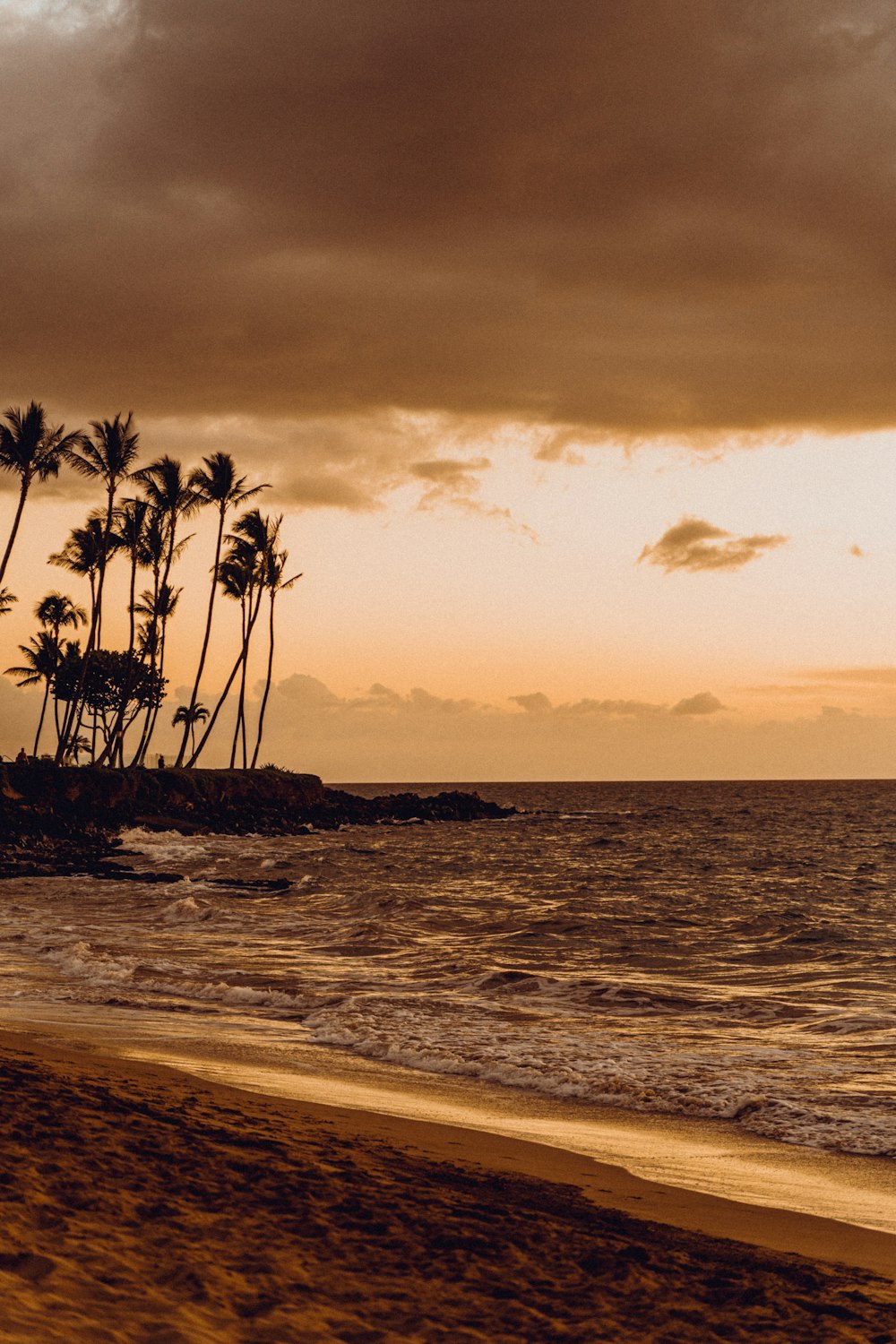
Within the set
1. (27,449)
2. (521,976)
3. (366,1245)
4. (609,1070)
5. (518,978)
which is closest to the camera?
(366,1245)

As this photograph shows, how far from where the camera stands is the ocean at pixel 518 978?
36.8 ft

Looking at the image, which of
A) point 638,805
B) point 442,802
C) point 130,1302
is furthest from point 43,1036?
point 638,805

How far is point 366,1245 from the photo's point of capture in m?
5.85

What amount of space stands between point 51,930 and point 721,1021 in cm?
1350

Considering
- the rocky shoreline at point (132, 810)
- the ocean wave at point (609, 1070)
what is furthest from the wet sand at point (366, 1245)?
the rocky shoreline at point (132, 810)

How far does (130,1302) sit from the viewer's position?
4836 millimetres

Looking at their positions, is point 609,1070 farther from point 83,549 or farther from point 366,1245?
point 83,549

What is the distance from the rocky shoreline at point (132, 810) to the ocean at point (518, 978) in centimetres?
405

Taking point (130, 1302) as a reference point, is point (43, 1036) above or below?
below

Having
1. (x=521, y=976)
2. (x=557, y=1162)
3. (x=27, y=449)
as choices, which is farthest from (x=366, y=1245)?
(x=27, y=449)

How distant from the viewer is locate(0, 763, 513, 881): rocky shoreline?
41562 mm

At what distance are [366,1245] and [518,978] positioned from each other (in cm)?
1164

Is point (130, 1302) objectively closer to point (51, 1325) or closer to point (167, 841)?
point (51, 1325)

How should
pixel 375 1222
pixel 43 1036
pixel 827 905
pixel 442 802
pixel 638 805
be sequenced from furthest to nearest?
pixel 638 805 → pixel 442 802 → pixel 827 905 → pixel 43 1036 → pixel 375 1222
